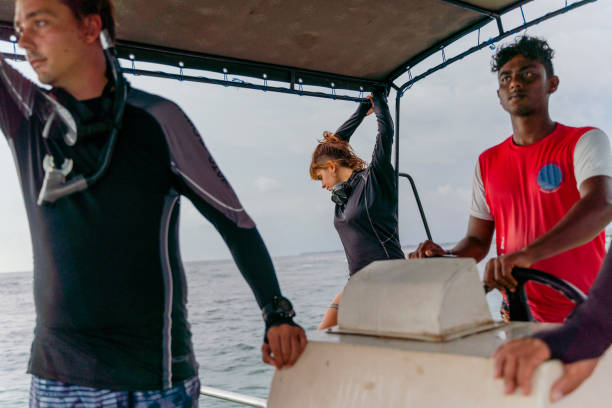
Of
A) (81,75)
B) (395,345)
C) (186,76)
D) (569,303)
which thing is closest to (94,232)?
(81,75)

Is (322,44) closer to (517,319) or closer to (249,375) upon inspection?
(517,319)

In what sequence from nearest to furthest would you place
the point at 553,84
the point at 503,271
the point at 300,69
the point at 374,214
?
the point at 503,271
the point at 553,84
the point at 374,214
the point at 300,69

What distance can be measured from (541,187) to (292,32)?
141 cm

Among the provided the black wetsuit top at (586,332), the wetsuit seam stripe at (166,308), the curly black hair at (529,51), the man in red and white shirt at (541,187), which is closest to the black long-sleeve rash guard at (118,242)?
the wetsuit seam stripe at (166,308)

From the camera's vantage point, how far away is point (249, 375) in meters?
6.30

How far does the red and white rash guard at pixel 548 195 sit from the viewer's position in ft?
5.00

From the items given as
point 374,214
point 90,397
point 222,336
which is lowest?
point 222,336

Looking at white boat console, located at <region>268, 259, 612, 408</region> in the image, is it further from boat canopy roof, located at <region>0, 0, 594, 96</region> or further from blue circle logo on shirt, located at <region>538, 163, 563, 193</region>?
boat canopy roof, located at <region>0, 0, 594, 96</region>

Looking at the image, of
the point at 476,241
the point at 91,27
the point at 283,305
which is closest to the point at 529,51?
the point at 476,241

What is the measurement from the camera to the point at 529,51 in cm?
170

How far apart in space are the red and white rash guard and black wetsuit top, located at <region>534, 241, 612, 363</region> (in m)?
0.79

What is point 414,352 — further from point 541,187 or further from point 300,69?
point 300,69

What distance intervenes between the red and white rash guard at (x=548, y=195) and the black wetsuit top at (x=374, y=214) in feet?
3.38

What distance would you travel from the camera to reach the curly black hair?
1.70 meters
